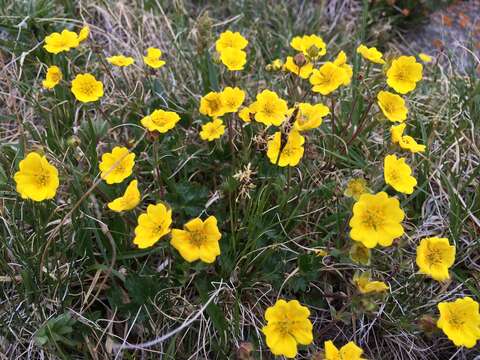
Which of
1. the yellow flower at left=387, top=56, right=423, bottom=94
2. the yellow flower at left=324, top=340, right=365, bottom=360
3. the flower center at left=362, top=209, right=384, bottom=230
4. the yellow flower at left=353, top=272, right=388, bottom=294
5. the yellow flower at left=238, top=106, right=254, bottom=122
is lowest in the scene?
the yellow flower at left=324, top=340, right=365, bottom=360

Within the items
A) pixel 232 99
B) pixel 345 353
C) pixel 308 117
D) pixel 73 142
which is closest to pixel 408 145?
pixel 308 117

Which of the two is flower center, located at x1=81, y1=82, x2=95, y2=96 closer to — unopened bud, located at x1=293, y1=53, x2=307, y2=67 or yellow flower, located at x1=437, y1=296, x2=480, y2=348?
unopened bud, located at x1=293, y1=53, x2=307, y2=67

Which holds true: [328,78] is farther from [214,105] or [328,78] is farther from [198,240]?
[198,240]

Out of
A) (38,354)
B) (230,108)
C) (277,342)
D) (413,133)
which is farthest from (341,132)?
(38,354)

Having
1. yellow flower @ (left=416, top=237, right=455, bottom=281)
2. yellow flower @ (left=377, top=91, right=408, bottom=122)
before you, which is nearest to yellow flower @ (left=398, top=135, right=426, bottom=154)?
yellow flower @ (left=377, top=91, right=408, bottom=122)

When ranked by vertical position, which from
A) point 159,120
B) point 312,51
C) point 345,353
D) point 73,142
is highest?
point 312,51

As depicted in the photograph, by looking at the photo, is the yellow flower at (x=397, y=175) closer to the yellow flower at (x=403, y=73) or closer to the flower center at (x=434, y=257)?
the flower center at (x=434, y=257)
